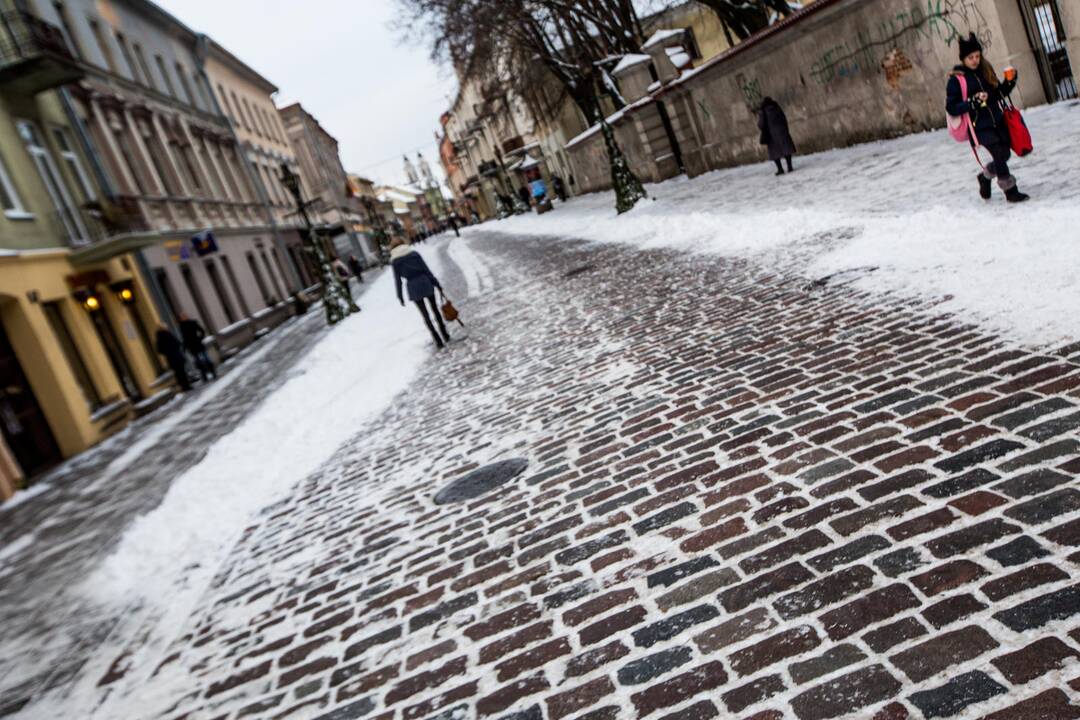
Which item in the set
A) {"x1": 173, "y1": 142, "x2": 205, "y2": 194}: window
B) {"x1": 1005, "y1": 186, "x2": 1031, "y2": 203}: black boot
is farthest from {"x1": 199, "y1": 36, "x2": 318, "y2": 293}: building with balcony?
{"x1": 1005, "y1": 186, "x2": 1031, "y2": 203}: black boot

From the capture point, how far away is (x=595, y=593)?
3.50 meters

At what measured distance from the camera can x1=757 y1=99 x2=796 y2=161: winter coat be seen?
17.2 meters

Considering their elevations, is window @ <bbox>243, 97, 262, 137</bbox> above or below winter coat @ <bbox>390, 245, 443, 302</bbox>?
above

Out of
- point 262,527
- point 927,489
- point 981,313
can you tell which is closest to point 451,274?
point 262,527

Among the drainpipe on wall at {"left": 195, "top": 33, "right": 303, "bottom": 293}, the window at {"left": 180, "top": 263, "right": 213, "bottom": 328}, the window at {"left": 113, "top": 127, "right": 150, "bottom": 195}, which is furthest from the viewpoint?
the drainpipe on wall at {"left": 195, "top": 33, "right": 303, "bottom": 293}

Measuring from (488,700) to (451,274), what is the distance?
74.1 feet

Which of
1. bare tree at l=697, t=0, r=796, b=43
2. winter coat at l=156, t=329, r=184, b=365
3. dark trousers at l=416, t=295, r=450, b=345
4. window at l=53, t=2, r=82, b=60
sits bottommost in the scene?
dark trousers at l=416, t=295, r=450, b=345

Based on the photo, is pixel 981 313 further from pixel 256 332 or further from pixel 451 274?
pixel 256 332

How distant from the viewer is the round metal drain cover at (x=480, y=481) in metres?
5.41

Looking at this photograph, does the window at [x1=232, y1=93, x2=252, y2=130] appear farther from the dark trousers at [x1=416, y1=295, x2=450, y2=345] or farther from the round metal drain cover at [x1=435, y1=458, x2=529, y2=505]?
the round metal drain cover at [x1=435, y1=458, x2=529, y2=505]

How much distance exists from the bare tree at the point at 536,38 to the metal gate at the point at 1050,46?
39.3 feet

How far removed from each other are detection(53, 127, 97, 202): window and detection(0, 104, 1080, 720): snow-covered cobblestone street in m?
13.5

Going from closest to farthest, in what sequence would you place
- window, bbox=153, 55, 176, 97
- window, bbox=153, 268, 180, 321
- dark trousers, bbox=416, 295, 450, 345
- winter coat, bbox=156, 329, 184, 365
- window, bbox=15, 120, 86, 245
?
dark trousers, bbox=416, 295, 450, 345 < window, bbox=15, 120, 86, 245 < winter coat, bbox=156, 329, 184, 365 < window, bbox=153, 268, 180, 321 < window, bbox=153, 55, 176, 97

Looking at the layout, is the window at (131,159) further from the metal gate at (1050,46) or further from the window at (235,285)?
the metal gate at (1050,46)
